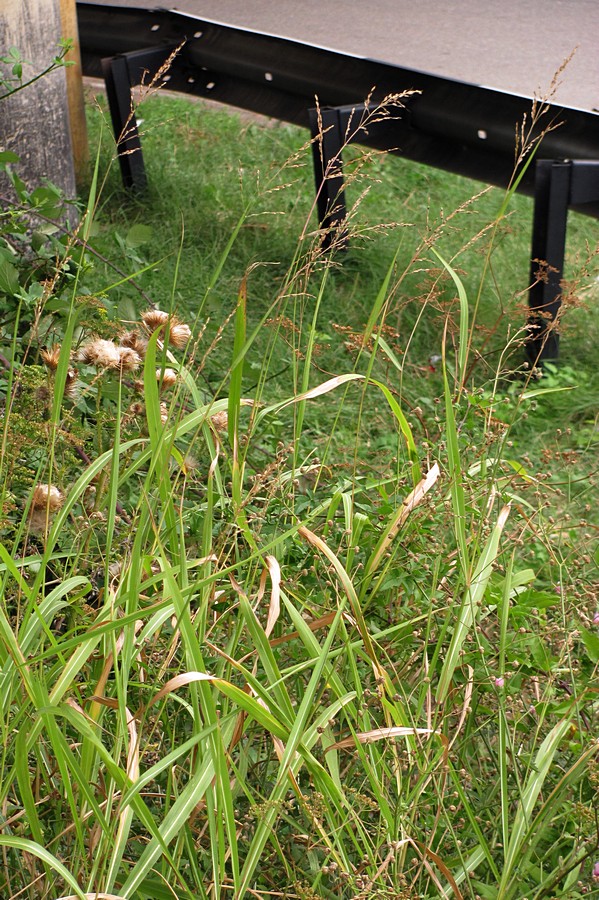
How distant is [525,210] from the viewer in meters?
5.61

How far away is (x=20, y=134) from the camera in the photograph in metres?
3.66

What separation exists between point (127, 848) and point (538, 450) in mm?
2207

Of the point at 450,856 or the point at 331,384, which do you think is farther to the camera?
the point at 331,384

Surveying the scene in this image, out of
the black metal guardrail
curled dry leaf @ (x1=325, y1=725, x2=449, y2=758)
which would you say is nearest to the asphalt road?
the black metal guardrail

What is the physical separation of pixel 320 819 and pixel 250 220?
3892mm

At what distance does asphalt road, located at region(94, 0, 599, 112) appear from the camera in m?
6.55

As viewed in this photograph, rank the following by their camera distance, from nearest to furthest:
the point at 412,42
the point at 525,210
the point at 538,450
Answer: the point at 538,450 → the point at 525,210 → the point at 412,42

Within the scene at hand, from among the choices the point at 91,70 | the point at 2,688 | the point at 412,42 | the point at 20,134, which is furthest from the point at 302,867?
the point at 412,42

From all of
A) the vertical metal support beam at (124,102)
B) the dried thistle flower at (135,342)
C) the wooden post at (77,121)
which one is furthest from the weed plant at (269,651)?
the wooden post at (77,121)

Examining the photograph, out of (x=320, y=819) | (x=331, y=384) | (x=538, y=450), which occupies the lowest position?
(x=538, y=450)

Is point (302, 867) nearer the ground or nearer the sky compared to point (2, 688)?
nearer the ground

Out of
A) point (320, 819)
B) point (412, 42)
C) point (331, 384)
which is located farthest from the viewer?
point (412, 42)

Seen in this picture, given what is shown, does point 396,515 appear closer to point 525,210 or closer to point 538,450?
point 538,450

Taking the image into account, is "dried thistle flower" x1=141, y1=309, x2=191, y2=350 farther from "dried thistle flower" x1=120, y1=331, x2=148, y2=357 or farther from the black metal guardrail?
the black metal guardrail
